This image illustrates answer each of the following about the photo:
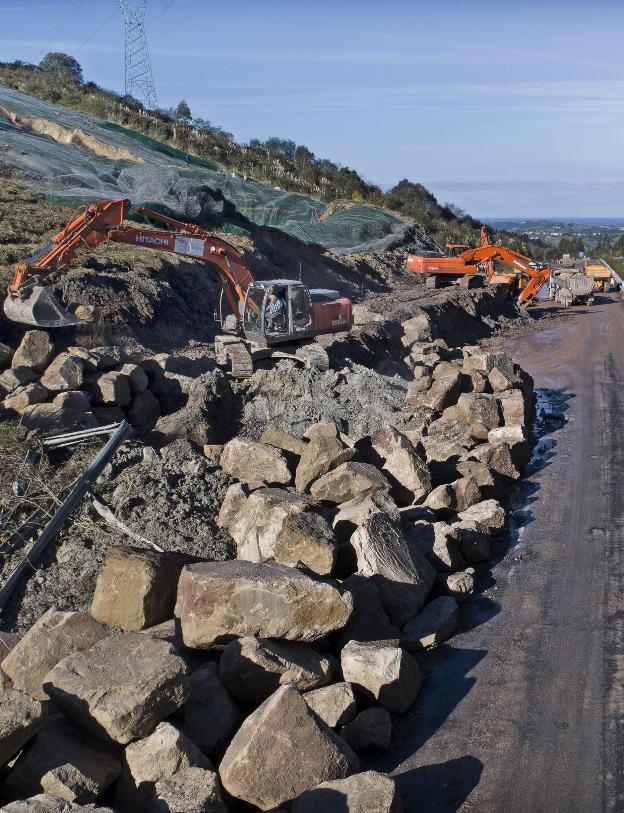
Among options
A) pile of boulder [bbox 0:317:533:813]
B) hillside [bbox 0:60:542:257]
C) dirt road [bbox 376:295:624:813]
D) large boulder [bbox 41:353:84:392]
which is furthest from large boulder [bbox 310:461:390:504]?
hillside [bbox 0:60:542:257]

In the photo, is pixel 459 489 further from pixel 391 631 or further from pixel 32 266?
pixel 32 266

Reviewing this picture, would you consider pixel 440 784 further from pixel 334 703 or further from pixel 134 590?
pixel 134 590

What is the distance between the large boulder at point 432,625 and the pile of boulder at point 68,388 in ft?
17.1

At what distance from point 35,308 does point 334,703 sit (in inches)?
337

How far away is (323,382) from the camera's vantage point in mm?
13867

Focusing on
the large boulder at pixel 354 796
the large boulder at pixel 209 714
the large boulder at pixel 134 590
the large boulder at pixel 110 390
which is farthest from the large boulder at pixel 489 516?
the large boulder at pixel 354 796

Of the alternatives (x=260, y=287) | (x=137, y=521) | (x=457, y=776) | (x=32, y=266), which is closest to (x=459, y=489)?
(x=137, y=521)

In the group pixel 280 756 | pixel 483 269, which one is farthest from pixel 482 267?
pixel 280 756

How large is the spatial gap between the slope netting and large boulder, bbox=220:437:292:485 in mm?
14038

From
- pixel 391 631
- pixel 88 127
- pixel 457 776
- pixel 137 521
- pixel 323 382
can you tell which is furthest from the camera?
pixel 88 127

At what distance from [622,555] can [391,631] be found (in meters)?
3.60

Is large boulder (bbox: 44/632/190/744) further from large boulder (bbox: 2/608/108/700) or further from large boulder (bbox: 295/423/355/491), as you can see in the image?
large boulder (bbox: 295/423/355/491)

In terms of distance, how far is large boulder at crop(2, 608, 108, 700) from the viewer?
6391mm

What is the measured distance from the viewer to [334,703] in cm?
653
